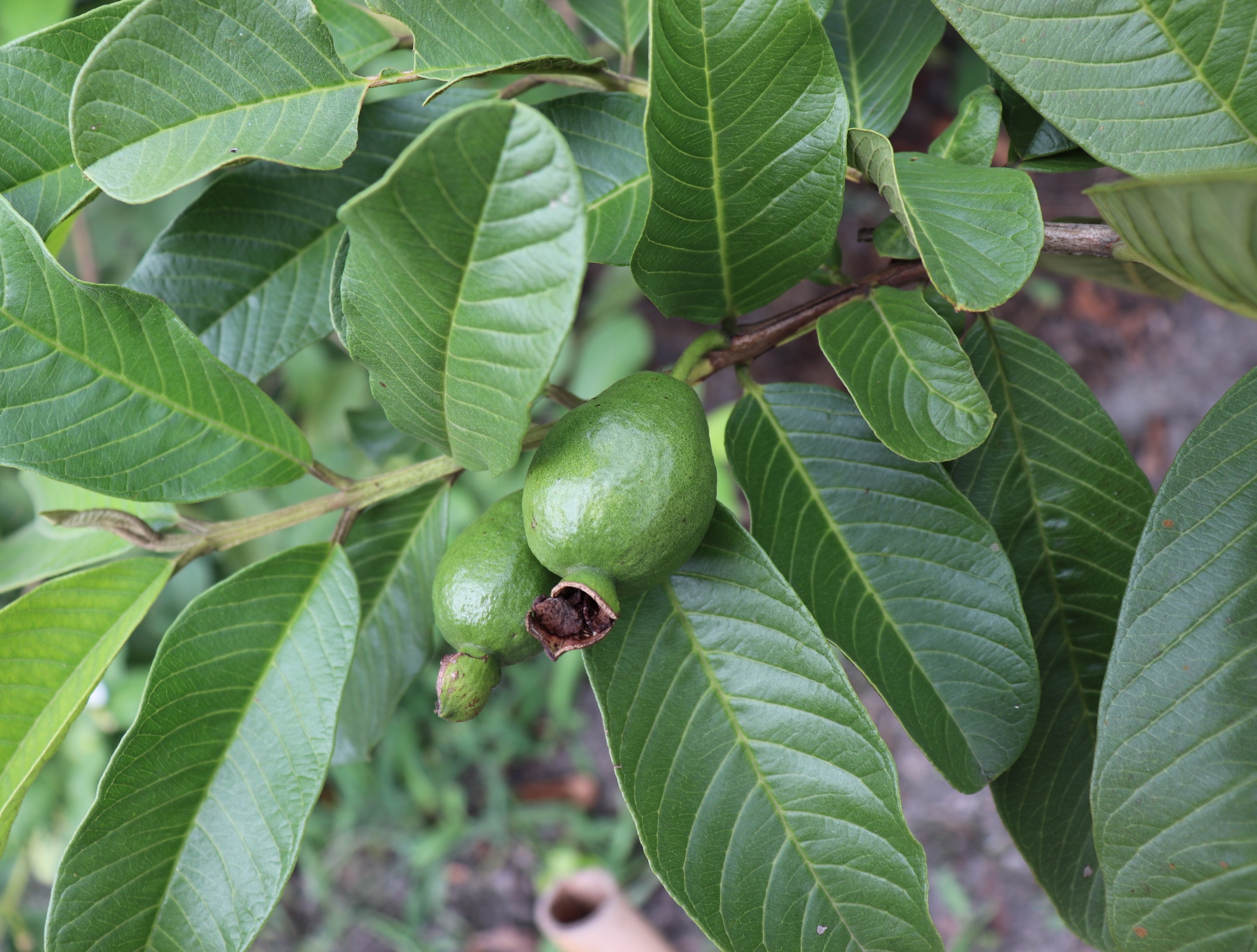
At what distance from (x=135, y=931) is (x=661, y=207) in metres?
0.78

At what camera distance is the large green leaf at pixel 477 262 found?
20.2 inches

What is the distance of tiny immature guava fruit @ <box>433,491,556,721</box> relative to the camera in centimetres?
68

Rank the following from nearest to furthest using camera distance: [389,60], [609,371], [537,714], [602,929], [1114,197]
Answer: [1114,197] < [389,60] < [602,929] < [609,371] < [537,714]

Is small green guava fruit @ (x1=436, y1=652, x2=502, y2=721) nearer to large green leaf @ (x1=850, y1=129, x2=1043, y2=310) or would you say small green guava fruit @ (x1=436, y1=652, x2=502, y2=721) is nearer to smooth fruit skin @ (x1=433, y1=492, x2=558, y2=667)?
smooth fruit skin @ (x1=433, y1=492, x2=558, y2=667)

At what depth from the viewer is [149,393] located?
2.57ft

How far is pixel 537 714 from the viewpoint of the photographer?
9.82ft

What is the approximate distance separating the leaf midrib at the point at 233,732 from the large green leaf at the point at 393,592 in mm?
99

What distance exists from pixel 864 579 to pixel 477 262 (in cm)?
48

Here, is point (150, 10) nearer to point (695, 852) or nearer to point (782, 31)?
point (782, 31)

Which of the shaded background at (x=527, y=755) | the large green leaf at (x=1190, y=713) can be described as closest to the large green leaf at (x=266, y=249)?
the large green leaf at (x=1190, y=713)

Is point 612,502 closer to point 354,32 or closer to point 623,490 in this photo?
point 623,490

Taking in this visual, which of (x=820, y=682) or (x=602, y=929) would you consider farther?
(x=602, y=929)

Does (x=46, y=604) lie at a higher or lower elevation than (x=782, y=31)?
lower

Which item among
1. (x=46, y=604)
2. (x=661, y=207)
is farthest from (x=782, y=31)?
(x=46, y=604)
